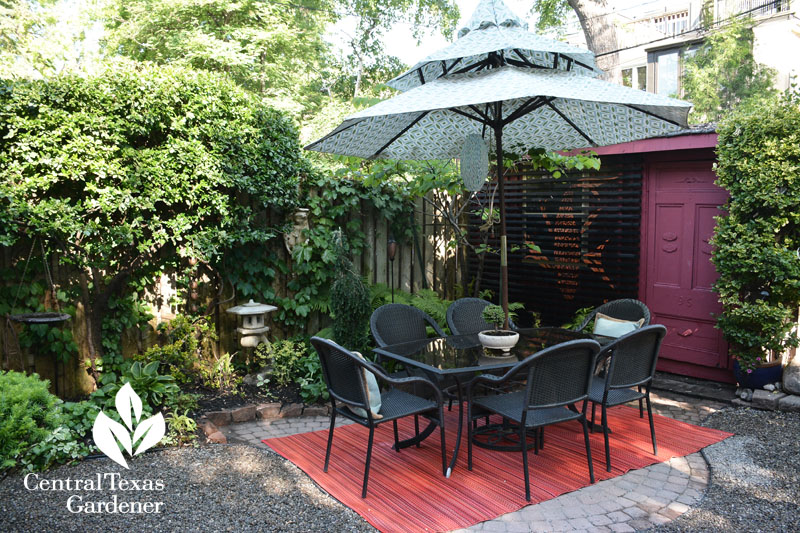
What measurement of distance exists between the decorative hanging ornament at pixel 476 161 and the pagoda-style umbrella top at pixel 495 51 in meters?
0.51

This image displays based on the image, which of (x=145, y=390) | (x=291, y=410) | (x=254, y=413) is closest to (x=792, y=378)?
(x=291, y=410)

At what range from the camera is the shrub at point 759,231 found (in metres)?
4.64

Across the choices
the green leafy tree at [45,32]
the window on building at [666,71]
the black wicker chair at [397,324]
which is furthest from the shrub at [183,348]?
the window on building at [666,71]

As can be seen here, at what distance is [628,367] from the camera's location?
11.9 ft

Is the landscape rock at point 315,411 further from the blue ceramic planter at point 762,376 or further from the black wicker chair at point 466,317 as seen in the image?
the blue ceramic planter at point 762,376

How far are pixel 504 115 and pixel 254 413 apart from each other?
3091mm

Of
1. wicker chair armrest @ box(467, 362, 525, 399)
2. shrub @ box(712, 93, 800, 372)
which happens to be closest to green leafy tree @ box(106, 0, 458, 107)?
shrub @ box(712, 93, 800, 372)

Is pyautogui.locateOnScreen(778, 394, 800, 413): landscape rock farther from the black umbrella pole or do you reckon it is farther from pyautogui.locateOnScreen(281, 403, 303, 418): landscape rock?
pyautogui.locateOnScreen(281, 403, 303, 418): landscape rock

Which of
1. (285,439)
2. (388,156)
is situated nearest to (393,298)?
(388,156)

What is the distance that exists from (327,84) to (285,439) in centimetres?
1480

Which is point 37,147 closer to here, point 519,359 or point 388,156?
point 388,156

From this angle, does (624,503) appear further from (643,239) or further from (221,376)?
(643,239)

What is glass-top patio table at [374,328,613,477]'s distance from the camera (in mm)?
3389

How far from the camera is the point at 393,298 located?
5.55 m
